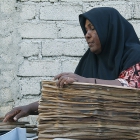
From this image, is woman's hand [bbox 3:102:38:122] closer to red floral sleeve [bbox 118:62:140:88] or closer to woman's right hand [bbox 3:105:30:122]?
woman's right hand [bbox 3:105:30:122]

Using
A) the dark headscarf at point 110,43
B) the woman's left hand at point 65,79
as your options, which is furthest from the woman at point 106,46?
the woman's left hand at point 65,79

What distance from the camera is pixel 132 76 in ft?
6.49

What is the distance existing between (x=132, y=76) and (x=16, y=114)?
→ 729 millimetres

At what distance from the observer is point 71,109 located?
1687mm

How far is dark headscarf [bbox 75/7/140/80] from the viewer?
7.07 feet

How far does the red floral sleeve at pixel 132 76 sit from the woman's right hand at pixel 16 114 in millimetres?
629

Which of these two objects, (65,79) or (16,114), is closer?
(65,79)

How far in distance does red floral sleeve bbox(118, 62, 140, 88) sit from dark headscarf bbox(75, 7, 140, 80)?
101 mm

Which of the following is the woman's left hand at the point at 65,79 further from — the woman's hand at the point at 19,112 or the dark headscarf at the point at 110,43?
the woman's hand at the point at 19,112

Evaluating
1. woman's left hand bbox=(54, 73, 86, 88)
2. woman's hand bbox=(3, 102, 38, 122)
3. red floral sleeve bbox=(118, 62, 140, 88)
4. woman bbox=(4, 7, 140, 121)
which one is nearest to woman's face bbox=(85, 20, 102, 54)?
woman bbox=(4, 7, 140, 121)

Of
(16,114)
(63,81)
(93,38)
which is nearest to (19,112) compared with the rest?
(16,114)

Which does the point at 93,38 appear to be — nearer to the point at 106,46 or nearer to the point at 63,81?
the point at 106,46

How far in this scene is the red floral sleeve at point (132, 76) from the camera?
6.39ft

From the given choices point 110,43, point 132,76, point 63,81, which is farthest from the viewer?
point 110,43
